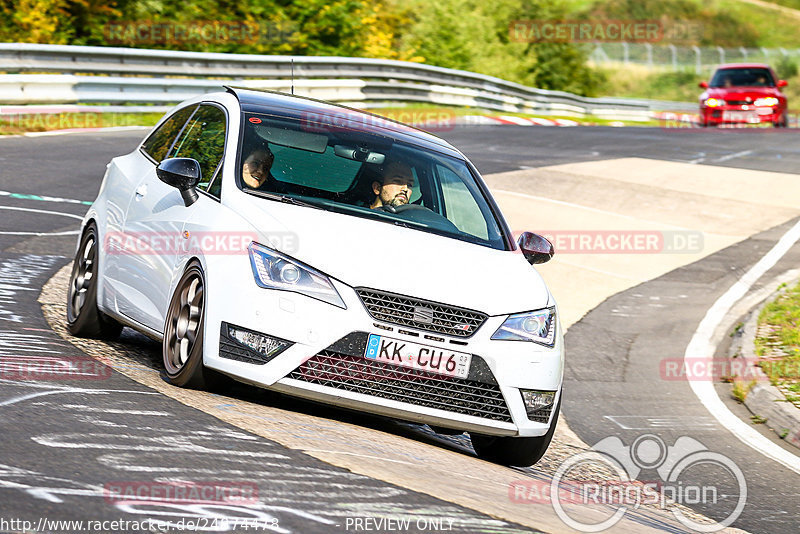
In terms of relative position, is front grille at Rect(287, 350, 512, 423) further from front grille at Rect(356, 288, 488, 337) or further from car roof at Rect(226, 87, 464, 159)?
car roof at Rect(226, 87, 464, 159)

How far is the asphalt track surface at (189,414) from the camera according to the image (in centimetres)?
435

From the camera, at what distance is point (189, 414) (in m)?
5.62

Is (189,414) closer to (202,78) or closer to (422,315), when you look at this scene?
(422,315)

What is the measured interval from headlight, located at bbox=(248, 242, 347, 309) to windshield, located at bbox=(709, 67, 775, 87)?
29.0 m

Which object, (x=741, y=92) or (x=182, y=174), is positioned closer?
(x=182, y=174)

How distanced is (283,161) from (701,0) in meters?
100

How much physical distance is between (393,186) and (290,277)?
4.70ft

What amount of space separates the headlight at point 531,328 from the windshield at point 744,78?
2817cm

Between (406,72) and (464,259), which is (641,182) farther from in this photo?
(464,259)

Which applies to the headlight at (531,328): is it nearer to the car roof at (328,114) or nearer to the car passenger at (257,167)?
the car passenger at (257,167)

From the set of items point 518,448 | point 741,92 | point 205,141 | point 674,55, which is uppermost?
point 674,55

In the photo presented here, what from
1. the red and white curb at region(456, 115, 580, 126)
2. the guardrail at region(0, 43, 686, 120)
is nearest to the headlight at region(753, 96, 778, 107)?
the red and white curb at region(456, 115, 580, 126)

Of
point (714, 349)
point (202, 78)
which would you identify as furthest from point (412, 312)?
point (202, 78)

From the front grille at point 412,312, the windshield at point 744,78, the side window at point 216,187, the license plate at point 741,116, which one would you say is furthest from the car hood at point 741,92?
the front grille at point 412,312
